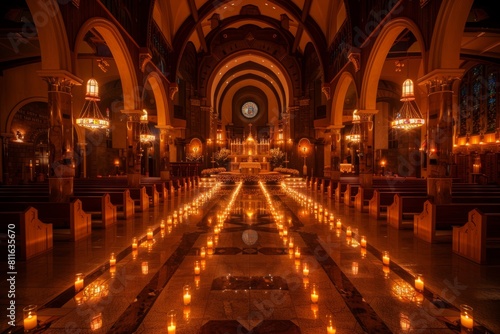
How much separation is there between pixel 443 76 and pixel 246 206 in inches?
306

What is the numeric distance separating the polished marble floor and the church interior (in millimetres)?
33

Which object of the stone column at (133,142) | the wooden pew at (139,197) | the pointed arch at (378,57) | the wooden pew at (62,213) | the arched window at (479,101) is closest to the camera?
the wooden pew at (62,213)

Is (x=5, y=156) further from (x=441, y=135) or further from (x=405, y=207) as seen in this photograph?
(x=441, y=135)

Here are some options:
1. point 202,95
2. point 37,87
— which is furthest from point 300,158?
point 37,87

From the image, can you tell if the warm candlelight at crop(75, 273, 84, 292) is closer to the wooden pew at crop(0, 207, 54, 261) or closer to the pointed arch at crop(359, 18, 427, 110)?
the wooden pew at crop(0, 207, 54, 261)

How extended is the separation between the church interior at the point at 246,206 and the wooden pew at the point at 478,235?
3 cm

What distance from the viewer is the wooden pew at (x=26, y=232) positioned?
6203mm

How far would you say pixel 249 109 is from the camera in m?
45.2

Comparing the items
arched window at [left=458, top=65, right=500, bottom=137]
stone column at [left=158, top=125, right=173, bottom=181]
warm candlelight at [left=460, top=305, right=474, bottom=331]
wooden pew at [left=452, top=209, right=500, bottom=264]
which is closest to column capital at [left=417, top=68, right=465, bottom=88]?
wooden pew at [left=452, top=209, right=500, bottom=264]

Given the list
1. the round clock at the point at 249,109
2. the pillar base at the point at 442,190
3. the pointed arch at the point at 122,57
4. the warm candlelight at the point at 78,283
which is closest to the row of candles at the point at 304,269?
the warm candlelight at the point at 78,283

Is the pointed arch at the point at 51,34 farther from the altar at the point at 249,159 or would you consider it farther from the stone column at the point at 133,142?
the altar at the point at 249,159

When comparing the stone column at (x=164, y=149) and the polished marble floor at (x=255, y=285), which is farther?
the stone column at (x=164, y=149)

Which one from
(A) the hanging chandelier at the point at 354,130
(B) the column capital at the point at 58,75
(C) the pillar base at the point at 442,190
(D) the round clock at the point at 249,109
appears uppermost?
(D) the round clock at the point at 249,109

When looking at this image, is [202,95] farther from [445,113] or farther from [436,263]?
[436,263]
